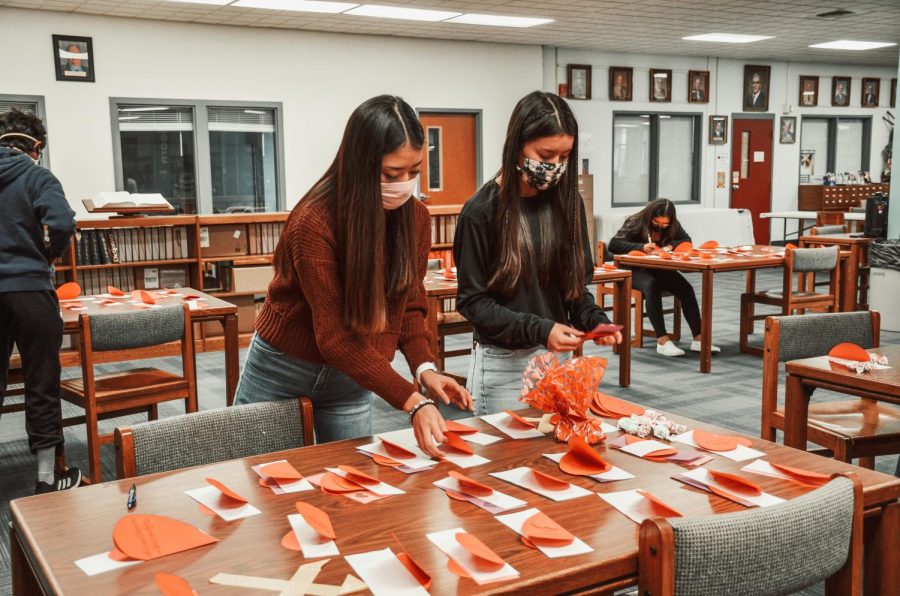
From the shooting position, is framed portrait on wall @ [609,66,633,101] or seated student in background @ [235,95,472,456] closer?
seated student in background @ [235,95,472,456]

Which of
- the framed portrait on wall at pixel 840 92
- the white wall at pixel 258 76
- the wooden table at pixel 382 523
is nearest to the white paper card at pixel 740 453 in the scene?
the wooden table at pixel 382 523

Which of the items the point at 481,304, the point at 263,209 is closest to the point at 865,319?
the point at 481,304

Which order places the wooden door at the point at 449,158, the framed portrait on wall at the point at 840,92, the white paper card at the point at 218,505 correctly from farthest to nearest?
the framed portrait on wall at the point at 840,92 < the wooden door at the point at 449,158 < the white paper card at the point at 218,505

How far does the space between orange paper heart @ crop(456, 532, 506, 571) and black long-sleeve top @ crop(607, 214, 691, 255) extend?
5.06 meters

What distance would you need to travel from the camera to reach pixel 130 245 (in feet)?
21.0

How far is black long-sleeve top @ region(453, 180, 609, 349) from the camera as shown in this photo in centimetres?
211

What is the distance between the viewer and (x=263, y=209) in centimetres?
834

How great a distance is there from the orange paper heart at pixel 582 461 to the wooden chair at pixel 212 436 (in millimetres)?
610

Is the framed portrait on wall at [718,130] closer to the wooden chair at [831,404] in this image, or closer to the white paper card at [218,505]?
the wooden chair at [831,404]

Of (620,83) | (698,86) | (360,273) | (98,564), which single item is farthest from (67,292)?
(698,86)

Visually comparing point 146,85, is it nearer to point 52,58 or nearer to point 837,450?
point 52,58

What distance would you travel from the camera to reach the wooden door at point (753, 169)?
11.5m

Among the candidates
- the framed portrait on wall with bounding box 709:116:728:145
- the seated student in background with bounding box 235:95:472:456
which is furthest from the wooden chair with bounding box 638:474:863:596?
the framed portrait on wall with bounding box 709:116:728:145

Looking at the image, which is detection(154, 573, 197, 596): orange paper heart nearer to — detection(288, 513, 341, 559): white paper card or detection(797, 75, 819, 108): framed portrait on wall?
detection(288, 513, 341, 559): white paper card
